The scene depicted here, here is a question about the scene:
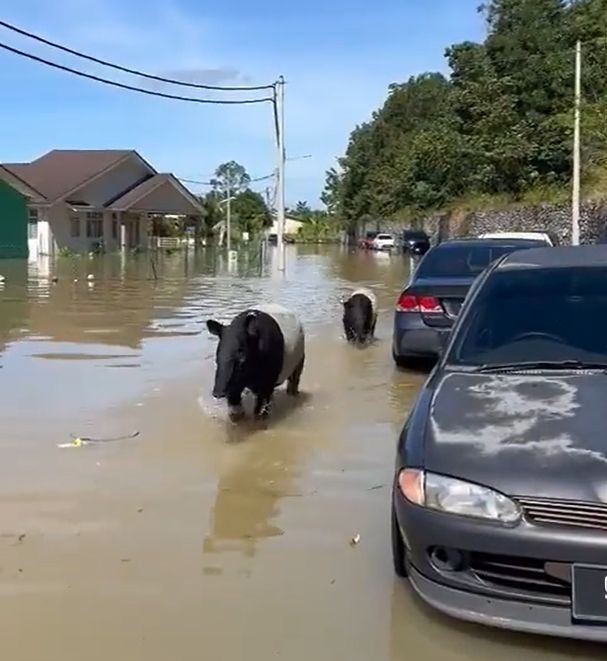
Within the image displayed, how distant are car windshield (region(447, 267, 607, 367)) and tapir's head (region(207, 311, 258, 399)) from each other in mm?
2750

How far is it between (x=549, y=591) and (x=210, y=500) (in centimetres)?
294

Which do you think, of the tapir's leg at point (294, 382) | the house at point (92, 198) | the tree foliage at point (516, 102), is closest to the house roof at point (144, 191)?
the house at point (92, 198)

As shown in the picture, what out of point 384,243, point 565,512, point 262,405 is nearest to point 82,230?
point 384,243

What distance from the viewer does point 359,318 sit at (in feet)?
46.1

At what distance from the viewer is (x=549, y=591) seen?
12.5 feet

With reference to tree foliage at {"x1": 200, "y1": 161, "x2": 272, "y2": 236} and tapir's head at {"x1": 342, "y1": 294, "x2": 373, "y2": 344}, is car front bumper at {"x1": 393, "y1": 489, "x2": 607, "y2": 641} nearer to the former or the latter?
tapir's head at {"x1": 342, "y1": 294, "x2": 373, "y2": 344}

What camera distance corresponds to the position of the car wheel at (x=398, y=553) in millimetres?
4503

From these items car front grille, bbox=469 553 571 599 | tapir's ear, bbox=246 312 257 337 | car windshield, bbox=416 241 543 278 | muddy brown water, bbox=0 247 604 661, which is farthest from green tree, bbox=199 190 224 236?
car front grille, bbox=469 553 571 599

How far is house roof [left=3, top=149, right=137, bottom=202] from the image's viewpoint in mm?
55531

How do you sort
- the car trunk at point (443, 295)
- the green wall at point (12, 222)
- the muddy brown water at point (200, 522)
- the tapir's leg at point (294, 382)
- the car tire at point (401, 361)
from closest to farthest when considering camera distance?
the muddy brown water at point (200, 522), the tapir's leg at point (294, 382), the car trunk at point (443, 295), the car tire at point (401, 361), the green wall at point (12, 222)

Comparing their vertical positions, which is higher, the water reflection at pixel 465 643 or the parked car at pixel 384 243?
the parked car at pixel 384 243

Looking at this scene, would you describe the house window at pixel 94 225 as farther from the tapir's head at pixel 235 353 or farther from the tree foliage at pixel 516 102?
the tapir's head at pixel 235 353

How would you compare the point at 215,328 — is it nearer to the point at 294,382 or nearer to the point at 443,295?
the point at 294,382

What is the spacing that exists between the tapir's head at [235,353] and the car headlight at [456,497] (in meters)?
3.98
